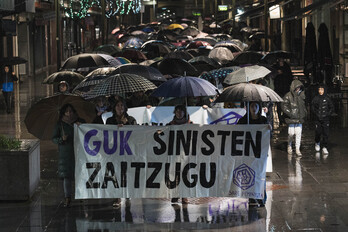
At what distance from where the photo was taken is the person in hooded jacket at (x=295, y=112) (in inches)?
→ 663

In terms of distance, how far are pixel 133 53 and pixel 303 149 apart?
10679 millimetres

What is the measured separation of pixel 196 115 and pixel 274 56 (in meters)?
10.7

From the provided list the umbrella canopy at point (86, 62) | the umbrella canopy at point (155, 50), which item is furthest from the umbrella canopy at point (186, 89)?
the umbrella canopy at point (155, 50)

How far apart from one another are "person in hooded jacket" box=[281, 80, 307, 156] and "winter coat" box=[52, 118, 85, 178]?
6071 mm

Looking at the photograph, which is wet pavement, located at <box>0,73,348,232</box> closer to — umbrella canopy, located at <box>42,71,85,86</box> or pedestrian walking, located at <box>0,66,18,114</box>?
umbrella canopy, located at <box>42,71,85,86</box>

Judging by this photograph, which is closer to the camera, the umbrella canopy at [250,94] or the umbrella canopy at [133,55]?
the umbrella canopy at [250,94]

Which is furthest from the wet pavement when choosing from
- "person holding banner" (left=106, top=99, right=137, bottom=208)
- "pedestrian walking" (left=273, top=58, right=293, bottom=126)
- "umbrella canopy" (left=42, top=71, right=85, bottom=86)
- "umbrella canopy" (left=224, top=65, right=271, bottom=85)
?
"pedestrian walking" (left=273, top=58, right=293, bottom=126)

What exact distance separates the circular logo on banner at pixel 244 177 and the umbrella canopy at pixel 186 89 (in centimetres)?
250

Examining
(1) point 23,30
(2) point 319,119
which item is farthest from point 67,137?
(1) point 23,30

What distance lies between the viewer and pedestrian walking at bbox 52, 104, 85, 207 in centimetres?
1202

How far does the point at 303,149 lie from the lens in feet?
57.5

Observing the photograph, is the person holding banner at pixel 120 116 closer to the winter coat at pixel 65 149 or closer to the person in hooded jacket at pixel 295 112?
the winter coat at pixel 65 149

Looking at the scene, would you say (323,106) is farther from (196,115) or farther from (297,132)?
(196,115)

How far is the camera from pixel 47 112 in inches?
501
